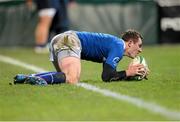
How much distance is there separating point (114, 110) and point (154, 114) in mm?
522

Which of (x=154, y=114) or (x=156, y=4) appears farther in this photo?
(x=156, y=4)

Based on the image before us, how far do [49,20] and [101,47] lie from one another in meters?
8.88

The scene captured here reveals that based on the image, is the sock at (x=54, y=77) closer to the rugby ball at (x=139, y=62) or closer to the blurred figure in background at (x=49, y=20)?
the rugby ball at (x=139, y=62)

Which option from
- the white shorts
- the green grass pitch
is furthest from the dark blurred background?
the white shorts

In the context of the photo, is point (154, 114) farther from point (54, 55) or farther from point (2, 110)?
point (54, 55)

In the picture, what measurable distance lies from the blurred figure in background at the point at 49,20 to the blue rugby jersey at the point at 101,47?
8435 millimetres

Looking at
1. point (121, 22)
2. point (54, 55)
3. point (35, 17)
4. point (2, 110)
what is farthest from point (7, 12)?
point (2, 110)

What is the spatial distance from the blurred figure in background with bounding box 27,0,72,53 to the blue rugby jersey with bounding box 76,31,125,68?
8.44 m

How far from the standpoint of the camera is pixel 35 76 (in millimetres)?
10070

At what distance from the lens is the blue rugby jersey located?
10.1 m

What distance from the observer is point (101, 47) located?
10352 millimetres

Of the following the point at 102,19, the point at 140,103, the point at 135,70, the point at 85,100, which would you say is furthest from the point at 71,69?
the point at 102,19

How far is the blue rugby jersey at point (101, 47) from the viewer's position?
10109 millimetres

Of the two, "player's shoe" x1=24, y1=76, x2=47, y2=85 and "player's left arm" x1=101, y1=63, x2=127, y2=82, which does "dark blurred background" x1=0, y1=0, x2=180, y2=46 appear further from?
"player's shoe" x1=24, y1=76, x2=47, y2=85
